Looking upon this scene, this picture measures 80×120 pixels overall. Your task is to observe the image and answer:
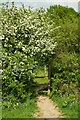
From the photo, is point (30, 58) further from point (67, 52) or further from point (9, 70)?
point (67, 52)

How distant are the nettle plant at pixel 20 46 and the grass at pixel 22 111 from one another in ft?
1.20

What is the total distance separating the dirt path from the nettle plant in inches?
34.2

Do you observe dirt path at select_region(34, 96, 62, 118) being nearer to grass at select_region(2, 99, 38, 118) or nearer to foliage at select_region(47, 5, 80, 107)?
grass at select_region(2, 99, 38, 118)

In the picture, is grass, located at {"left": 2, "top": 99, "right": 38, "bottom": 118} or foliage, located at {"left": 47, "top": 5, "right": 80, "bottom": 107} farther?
Result: foliage, located at {"left": 47, "top": 5, "right": 80, "bottom": 107}

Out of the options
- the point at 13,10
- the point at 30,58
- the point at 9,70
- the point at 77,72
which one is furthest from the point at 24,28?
the point at 77,72

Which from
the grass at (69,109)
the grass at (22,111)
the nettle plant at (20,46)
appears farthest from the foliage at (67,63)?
the grass at (22,111)

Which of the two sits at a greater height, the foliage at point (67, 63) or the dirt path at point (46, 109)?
the foliage at point (67, 63)

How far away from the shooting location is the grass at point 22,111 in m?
6.11

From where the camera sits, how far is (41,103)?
7934 mm

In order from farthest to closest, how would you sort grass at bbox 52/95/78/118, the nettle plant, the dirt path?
the nettle plant, the dirt path, grass at bbox 52/95/78/118

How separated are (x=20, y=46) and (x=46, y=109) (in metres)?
2.92

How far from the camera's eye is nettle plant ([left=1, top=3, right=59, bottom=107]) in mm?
6930

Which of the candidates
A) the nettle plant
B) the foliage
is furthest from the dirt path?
the nettle plant

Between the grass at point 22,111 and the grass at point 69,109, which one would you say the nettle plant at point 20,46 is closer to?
the grass at point 22,111
